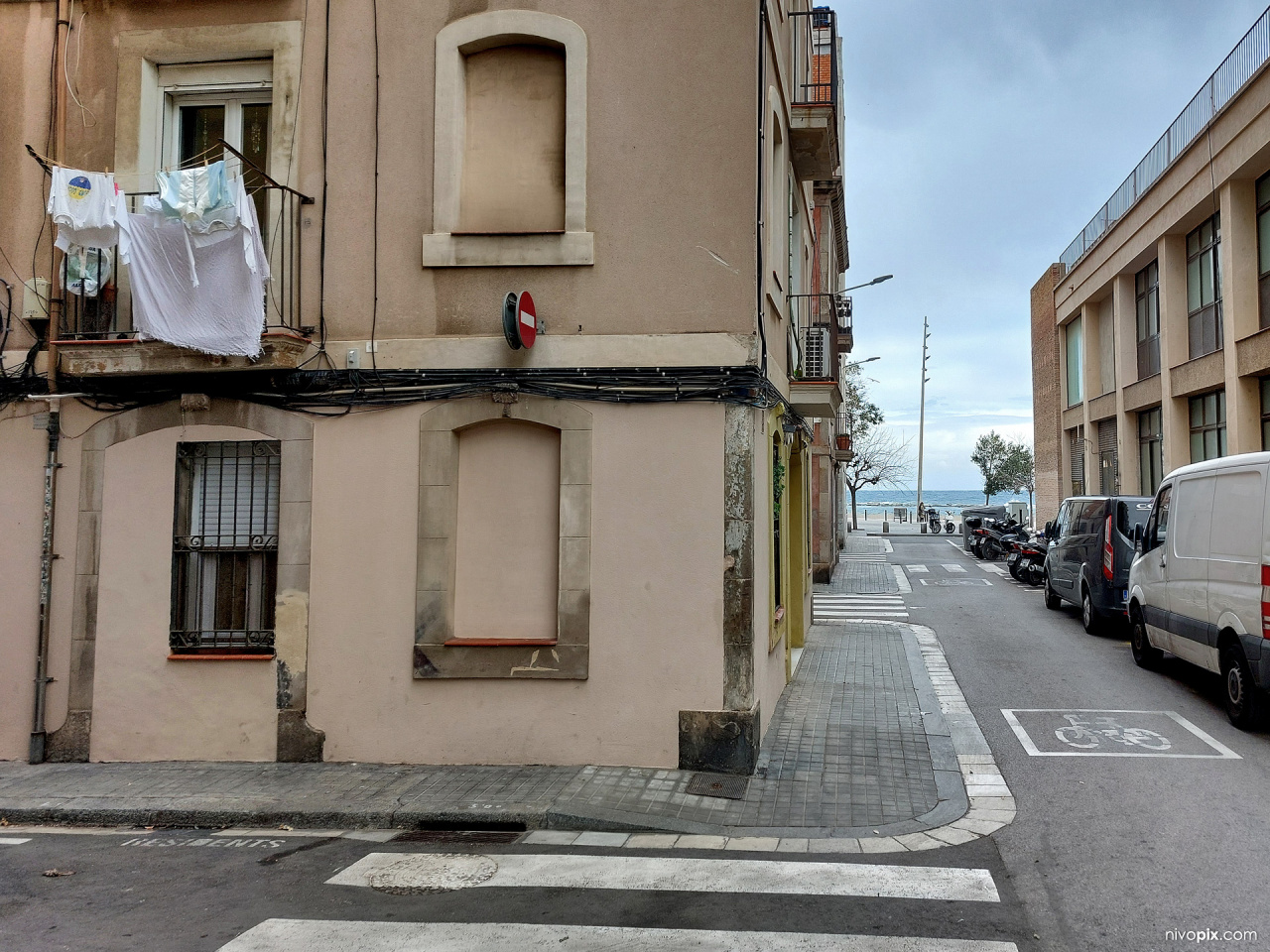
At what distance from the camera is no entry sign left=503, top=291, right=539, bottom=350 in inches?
282

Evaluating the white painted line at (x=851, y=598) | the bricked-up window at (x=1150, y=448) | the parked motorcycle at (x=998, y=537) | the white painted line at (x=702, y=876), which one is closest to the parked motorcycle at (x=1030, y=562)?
the white painted line at (x=851, y=598)

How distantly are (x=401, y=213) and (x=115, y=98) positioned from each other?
9.61ft

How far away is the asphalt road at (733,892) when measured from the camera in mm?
4430

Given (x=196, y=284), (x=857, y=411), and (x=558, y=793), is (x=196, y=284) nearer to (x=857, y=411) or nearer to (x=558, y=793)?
(x=558, y=793)

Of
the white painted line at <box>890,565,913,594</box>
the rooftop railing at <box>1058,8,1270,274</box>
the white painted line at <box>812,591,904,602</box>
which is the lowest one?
the white painted line at <box>812,591,904,602</box>

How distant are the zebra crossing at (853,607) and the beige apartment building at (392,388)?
Result: 29.9ft

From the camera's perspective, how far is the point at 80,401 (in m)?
8.22

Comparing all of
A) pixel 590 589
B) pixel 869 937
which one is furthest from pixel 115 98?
pixel 869 937

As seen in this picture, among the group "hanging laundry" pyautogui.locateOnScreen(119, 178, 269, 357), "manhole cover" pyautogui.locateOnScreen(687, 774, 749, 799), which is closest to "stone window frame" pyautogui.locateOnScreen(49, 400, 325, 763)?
"hanging laundry" pyautogui.locateOnScreen(119, 178, 269, 357)

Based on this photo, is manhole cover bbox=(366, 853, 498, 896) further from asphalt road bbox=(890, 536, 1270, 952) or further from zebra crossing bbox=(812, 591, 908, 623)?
zebra crossing bbox=(812, 591, 908, 623)

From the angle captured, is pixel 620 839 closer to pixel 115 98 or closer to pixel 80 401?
pixel 80 401

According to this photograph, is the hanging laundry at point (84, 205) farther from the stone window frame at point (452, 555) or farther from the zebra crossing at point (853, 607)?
the zebra crossing at point (853, 607)

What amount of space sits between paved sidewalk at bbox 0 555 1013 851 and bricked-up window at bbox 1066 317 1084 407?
28799 millimetres

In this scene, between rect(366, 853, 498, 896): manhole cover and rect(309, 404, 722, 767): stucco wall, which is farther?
rect(309, 404, 722, 767): stucco wall
